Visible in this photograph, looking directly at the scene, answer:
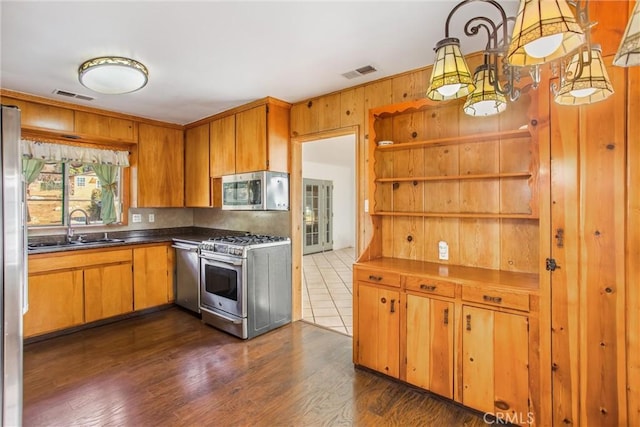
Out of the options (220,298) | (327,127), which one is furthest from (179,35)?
(220,298)

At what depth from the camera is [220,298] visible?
342cm

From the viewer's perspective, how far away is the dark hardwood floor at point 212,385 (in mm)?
2031

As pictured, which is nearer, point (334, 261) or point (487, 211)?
point (487, 211)

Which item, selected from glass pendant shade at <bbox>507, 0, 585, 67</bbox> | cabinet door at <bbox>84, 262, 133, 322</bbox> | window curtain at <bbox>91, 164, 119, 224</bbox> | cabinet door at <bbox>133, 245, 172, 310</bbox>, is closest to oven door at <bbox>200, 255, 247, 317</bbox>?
cabinet door at <bbox>133, 245, 172, 310</bbox>

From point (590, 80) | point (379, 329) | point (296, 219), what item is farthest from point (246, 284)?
point (590, 80)

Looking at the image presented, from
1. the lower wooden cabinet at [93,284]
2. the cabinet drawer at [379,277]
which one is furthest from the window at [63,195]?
the cabinet drawer at [379,277]

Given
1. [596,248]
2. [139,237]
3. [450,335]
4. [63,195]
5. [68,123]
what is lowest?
[450,335]

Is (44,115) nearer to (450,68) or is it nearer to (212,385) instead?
(212,385)

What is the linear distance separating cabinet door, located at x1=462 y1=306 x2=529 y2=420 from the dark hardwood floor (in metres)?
0.18

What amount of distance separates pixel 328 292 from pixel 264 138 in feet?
8.54

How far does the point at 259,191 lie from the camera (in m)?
3.51

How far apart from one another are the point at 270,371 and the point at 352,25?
2.66 meters

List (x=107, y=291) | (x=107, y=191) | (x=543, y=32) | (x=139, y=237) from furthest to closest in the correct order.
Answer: (x=139, y=237) → (x=107, y=191) → (x=107, y=291) → (x=543, y=32)

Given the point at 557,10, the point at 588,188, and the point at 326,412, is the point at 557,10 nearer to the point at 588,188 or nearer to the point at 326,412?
the point at 588,188
